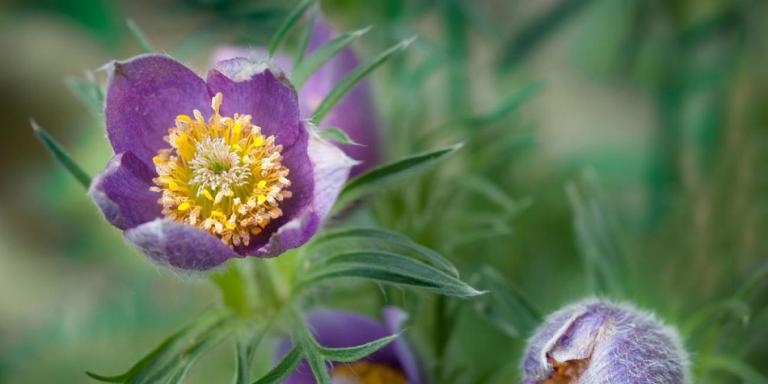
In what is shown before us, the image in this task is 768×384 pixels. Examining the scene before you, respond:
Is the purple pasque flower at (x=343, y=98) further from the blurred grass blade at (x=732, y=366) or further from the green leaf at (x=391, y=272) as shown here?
the blurred grass blade at (x=732, y=366)

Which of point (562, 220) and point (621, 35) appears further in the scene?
point (621, 35)

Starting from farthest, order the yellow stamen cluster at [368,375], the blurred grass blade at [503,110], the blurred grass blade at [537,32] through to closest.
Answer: the blurred grass blade at [537,32] < the blurred grass blade at [503,110] < the yellow stamen cluster at [368,375]

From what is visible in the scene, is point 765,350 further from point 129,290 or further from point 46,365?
point 46,365

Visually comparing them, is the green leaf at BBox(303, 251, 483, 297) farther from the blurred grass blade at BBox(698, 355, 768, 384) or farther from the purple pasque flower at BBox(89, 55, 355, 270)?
the blurred grass blade at BBox(698, 355, 768, 384)

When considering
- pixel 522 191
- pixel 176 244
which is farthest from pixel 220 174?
pixel 522 191

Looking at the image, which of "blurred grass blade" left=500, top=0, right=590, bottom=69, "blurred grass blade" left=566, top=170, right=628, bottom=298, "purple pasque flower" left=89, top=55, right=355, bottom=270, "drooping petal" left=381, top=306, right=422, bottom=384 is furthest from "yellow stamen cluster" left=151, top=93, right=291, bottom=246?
"blurred grass blade" left=500, top=0, right=590, bottom=69

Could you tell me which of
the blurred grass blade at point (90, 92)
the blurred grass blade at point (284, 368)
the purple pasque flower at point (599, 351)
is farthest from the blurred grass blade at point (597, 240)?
the blurred grass blade at point (90, 92)

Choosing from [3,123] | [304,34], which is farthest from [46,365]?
[3,123]
